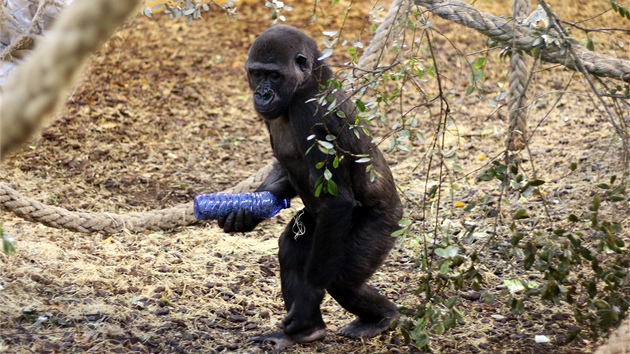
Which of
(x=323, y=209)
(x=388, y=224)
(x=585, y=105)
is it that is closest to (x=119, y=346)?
(x=323, y=209)

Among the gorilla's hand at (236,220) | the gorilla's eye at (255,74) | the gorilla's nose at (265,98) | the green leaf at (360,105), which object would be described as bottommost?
the gorilla's hand at (236,220)

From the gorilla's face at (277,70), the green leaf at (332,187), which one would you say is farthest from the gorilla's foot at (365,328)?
the gorilla's face at (277,70)

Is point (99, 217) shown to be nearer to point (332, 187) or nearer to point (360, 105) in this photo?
point (332, 187)

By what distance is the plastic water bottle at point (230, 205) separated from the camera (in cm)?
404

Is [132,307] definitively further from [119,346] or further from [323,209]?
[323,209]

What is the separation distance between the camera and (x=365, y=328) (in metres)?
4.15

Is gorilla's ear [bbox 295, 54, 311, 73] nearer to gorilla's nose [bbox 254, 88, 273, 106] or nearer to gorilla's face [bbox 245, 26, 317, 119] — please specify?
gorilla's face [bbox 245, 26, 317, 119]

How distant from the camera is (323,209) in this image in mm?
3762

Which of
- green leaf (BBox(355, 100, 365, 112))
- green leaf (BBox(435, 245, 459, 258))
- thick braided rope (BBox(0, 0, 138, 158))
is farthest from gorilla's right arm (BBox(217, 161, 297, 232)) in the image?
thick braided rope (BBox(0, 0, 138, 158))

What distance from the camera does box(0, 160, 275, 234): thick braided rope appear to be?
16.4ft

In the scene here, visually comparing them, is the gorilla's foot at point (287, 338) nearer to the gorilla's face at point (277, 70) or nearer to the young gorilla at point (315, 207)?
the young gorilla at point (315, 207)

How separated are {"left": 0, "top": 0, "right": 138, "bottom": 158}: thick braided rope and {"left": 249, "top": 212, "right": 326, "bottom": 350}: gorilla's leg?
2.47 meters

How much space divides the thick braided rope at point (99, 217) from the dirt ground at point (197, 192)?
9 cm

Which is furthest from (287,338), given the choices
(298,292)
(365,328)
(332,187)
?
(332,187)
